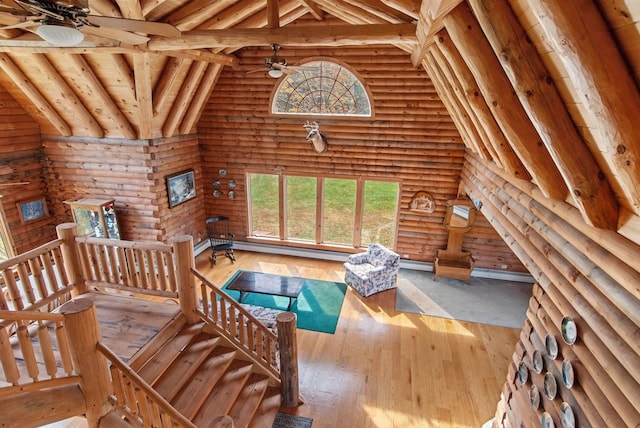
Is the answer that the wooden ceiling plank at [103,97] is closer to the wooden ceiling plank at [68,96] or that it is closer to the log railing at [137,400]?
the wooden ceiling plank at [68,96]

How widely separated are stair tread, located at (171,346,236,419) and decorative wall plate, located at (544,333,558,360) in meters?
3.59

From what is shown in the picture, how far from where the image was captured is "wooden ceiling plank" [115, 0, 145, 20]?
3.92m

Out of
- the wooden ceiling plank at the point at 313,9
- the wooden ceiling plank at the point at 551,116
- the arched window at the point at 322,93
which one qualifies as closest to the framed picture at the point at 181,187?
the arched window at the point at 322,93

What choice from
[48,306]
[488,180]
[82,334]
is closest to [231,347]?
[82,334]

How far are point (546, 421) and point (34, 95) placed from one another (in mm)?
8800

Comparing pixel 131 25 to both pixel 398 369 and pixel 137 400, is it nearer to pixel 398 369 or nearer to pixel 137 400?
pixel 137 400

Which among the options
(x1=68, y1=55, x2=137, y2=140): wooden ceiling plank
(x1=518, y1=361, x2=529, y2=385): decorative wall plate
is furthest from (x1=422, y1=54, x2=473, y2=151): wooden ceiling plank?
(x1=68, y1=55, x2=137, y2=140): wooden ceiling plank

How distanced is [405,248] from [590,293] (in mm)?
6070

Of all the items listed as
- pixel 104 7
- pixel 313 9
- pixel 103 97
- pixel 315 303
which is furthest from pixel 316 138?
pixel 104 7

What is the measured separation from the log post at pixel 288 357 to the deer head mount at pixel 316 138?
4.44m

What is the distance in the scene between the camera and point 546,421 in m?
2.67

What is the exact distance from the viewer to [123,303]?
15.3 ft

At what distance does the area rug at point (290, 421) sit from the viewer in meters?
4.15

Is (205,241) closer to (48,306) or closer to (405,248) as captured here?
(48,306)
